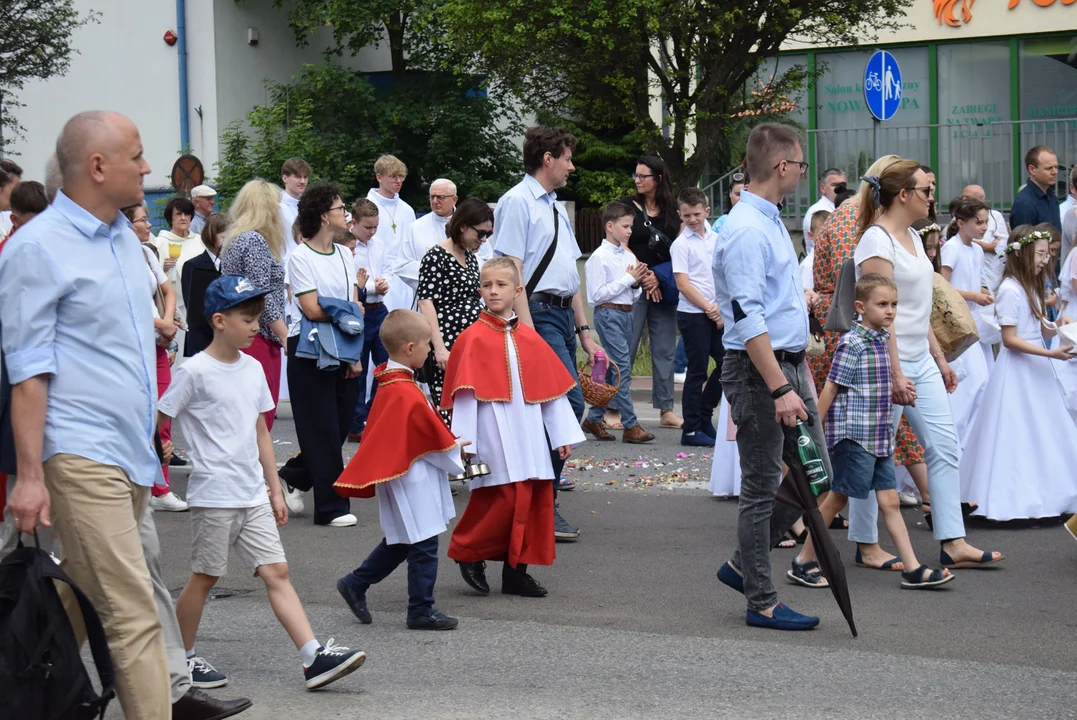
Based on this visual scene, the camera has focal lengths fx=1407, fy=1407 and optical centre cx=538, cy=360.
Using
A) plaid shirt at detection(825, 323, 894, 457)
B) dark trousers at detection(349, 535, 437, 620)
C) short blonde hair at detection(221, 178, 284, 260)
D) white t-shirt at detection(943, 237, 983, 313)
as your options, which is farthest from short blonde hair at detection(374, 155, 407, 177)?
dark trousers at detection(349, 535, 437, 620)

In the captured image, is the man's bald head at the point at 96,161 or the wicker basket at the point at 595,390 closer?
the man's bald head at the point at 96,161

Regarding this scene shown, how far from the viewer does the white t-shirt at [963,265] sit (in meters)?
9.88

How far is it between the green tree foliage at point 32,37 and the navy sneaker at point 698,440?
19423mm

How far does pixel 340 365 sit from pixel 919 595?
143 inches

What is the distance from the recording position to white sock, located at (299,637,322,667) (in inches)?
202

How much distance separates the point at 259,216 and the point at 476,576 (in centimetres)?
305

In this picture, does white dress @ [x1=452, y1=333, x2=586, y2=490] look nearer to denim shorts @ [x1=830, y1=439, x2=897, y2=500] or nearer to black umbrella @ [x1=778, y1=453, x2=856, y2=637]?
black umbrella @ [x1=778, y1=453, x2=856, y2=637]

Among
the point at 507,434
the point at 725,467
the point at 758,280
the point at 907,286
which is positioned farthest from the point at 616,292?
the point at 758,280

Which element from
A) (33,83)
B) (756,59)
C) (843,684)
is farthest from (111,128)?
(33,83)

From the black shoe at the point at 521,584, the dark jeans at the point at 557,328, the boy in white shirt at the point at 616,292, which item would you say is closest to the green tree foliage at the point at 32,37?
the boy in white shirt at the point at 616,292

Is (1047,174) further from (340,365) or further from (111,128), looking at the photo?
(111,128)

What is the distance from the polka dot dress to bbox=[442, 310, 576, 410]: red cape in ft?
5.05

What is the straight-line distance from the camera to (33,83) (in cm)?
3225

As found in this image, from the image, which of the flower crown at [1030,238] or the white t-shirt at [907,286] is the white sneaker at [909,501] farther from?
the white t-shirt at [907,286]
